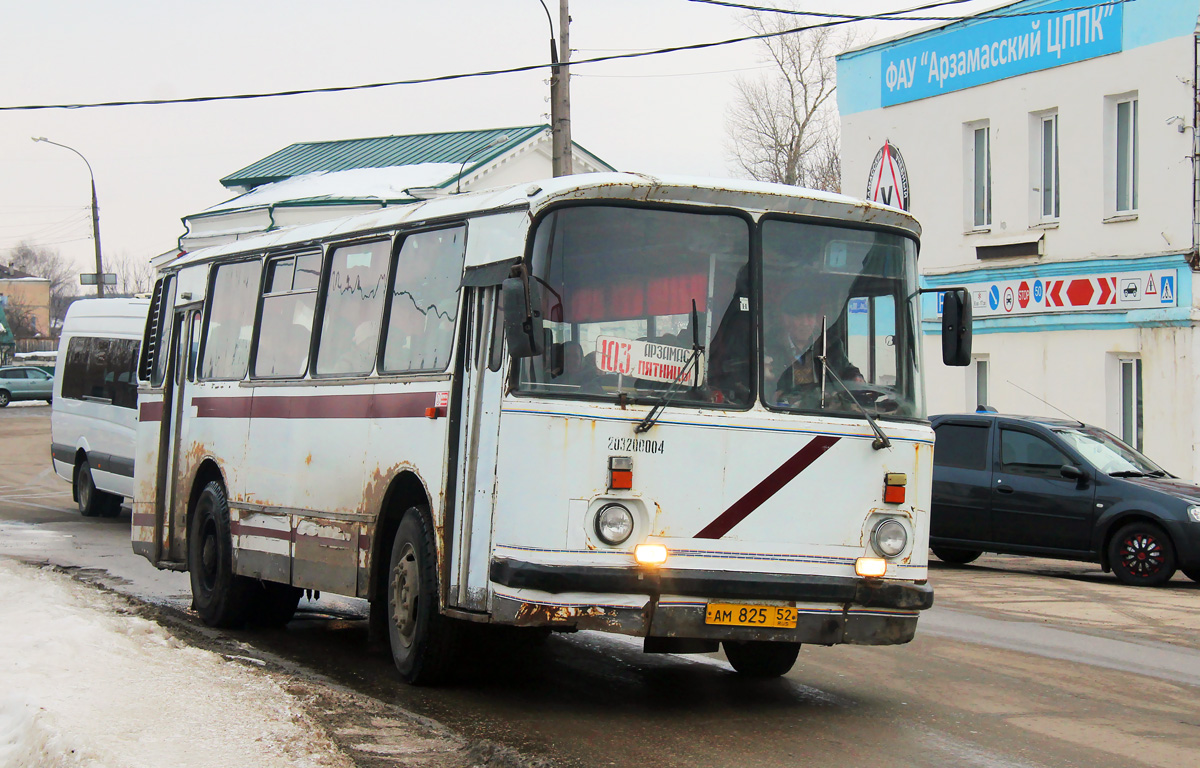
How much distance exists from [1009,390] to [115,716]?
20.6 meters

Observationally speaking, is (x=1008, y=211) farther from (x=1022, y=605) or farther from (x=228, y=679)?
(x=228, y=679)

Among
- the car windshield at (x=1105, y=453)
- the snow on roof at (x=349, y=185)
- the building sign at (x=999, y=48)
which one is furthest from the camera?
the snow on roof at (x=349, y=185)

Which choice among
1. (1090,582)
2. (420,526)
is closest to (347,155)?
(1090,582)

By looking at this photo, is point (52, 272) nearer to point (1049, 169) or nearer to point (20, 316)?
point (20, 316)

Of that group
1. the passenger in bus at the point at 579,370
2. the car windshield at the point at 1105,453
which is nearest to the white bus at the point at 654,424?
the passenger in bus at the point at 579,370

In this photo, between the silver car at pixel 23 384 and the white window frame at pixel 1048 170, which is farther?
the silver car at pixel 23 384

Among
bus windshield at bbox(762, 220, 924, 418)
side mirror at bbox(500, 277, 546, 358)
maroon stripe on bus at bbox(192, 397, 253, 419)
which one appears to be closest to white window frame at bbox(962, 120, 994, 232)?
maroon stripe on bus at bbox(192, 397, 253, 419)

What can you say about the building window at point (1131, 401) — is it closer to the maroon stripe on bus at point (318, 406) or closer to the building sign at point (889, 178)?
the building sign at point (889, 178)

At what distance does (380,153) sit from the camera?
45.8m

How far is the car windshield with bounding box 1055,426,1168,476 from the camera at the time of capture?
15914 millimetres

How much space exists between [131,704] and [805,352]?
3.85 meters

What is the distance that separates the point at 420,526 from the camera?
334 inches

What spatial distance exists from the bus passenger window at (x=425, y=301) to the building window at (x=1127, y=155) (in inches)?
648

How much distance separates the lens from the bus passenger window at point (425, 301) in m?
8.49
